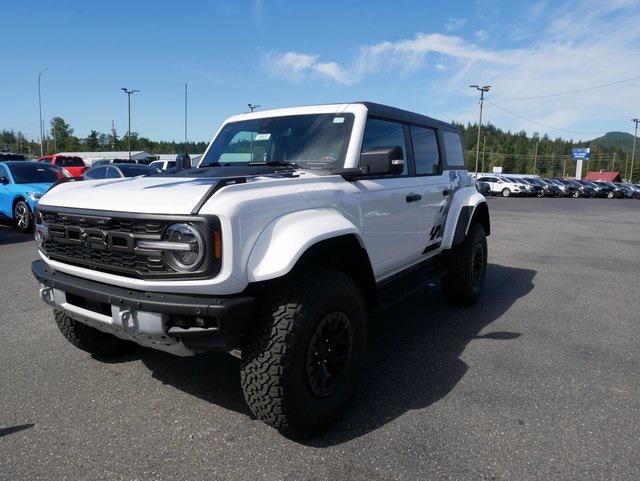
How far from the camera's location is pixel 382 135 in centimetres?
388

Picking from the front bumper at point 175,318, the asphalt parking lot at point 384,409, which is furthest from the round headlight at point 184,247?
the asphalt parking lot at point 384,409

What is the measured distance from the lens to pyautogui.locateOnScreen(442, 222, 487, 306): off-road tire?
5.11m

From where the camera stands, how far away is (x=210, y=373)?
3564 millimetres

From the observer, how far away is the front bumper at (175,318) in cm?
235

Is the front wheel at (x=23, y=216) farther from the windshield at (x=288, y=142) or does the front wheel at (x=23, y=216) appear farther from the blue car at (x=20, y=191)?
the windshield at (x=288, y=142)

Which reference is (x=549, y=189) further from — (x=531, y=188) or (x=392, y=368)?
(x=392, y=368)

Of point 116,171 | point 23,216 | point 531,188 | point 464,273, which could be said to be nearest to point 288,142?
point 464,273

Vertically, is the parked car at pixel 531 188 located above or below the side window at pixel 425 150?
below

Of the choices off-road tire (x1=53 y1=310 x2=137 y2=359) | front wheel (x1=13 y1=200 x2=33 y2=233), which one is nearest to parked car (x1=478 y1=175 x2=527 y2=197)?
front wheel (x1=13 y1=200 x2=33 y2=233)

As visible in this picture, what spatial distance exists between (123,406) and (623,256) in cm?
950

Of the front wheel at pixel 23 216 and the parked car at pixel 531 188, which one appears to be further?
the parked car at pixel 531 188

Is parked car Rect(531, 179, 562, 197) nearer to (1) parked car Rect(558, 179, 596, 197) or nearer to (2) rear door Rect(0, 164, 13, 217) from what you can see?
(1) parked car Rect(558, 179, 596, 197)

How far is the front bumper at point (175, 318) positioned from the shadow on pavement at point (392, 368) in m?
0.84

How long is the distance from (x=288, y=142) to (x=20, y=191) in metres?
9.43
